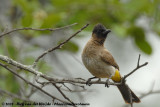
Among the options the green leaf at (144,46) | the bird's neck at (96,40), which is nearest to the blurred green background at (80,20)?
the green leaf at (144,46)

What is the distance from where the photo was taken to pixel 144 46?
4.91 m

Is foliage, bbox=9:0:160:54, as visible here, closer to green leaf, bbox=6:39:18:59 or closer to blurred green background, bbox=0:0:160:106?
blurred green background, bbox=0:0:160:106

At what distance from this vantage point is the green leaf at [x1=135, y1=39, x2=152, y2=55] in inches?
192

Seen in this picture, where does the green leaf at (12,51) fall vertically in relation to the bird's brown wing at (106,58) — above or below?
above

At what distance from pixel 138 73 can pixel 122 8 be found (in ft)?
16.2

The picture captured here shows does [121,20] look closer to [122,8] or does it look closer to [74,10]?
[122,8]

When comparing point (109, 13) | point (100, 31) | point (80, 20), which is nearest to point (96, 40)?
point (100, 31)

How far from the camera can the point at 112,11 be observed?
5.49m

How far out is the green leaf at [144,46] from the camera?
4.89 meters

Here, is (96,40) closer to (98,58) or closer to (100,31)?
(100,31)

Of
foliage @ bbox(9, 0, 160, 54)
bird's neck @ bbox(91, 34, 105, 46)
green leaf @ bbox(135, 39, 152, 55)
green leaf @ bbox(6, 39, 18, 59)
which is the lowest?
bird's neck @ bbox(91, 34, 105, 46)

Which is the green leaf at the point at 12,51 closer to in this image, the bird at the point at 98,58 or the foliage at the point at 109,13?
the foliage at the point at 109,13

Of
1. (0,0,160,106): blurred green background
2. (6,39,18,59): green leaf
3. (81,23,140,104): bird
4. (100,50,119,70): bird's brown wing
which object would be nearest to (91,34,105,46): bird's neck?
(81,23,140,104): bird

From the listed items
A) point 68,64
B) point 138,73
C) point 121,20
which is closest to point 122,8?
point 121,20
